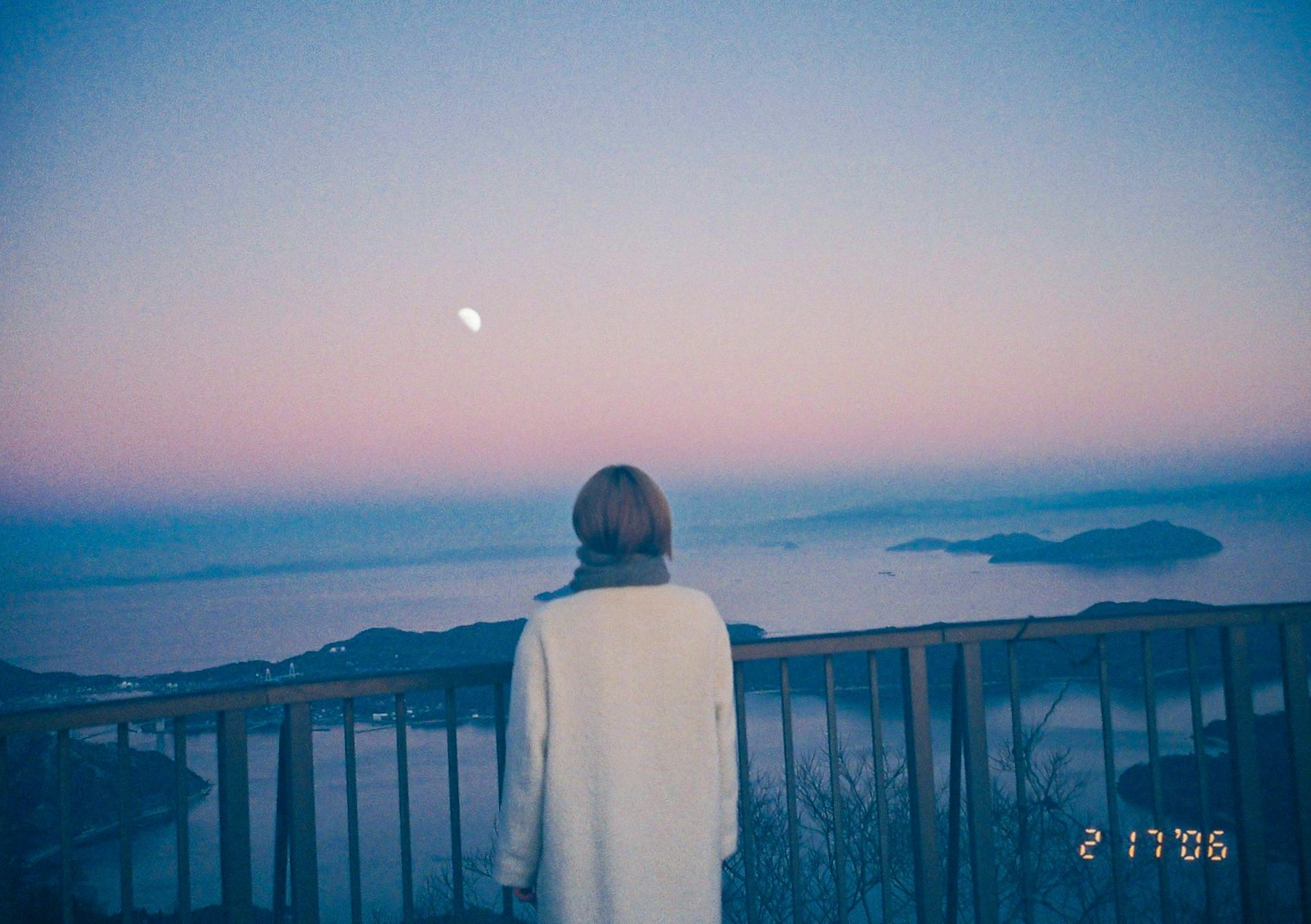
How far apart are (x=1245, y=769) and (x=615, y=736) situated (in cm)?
202

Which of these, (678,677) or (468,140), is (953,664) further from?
(468,140)

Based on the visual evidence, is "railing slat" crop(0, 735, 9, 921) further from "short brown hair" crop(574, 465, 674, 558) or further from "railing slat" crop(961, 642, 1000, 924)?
"railing slat" crop(961, 642, 1000, 924)

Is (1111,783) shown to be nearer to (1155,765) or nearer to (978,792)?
(1155,765)

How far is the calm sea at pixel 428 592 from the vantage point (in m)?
22.4

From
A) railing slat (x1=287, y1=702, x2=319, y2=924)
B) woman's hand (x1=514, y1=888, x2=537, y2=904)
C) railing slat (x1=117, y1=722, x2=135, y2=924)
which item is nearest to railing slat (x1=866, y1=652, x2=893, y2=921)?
woman's hand (x1=514, y1=888, x2=537, y2=904)

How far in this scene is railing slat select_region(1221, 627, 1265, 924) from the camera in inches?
96.7

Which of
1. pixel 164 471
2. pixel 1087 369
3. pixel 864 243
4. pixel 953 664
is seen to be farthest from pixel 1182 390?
pixel 164 471

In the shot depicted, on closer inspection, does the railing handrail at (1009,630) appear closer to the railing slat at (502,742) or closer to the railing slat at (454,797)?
the railing slat at (502,742)

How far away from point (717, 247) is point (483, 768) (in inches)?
1348

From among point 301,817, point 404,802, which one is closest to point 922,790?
point 404,802

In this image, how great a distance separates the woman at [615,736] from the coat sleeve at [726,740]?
44 mm

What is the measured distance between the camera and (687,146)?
10.1 meters

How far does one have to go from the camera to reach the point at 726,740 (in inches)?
71.8

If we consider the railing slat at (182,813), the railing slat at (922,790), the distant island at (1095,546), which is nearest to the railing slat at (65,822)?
the railing slat at (182,813)
